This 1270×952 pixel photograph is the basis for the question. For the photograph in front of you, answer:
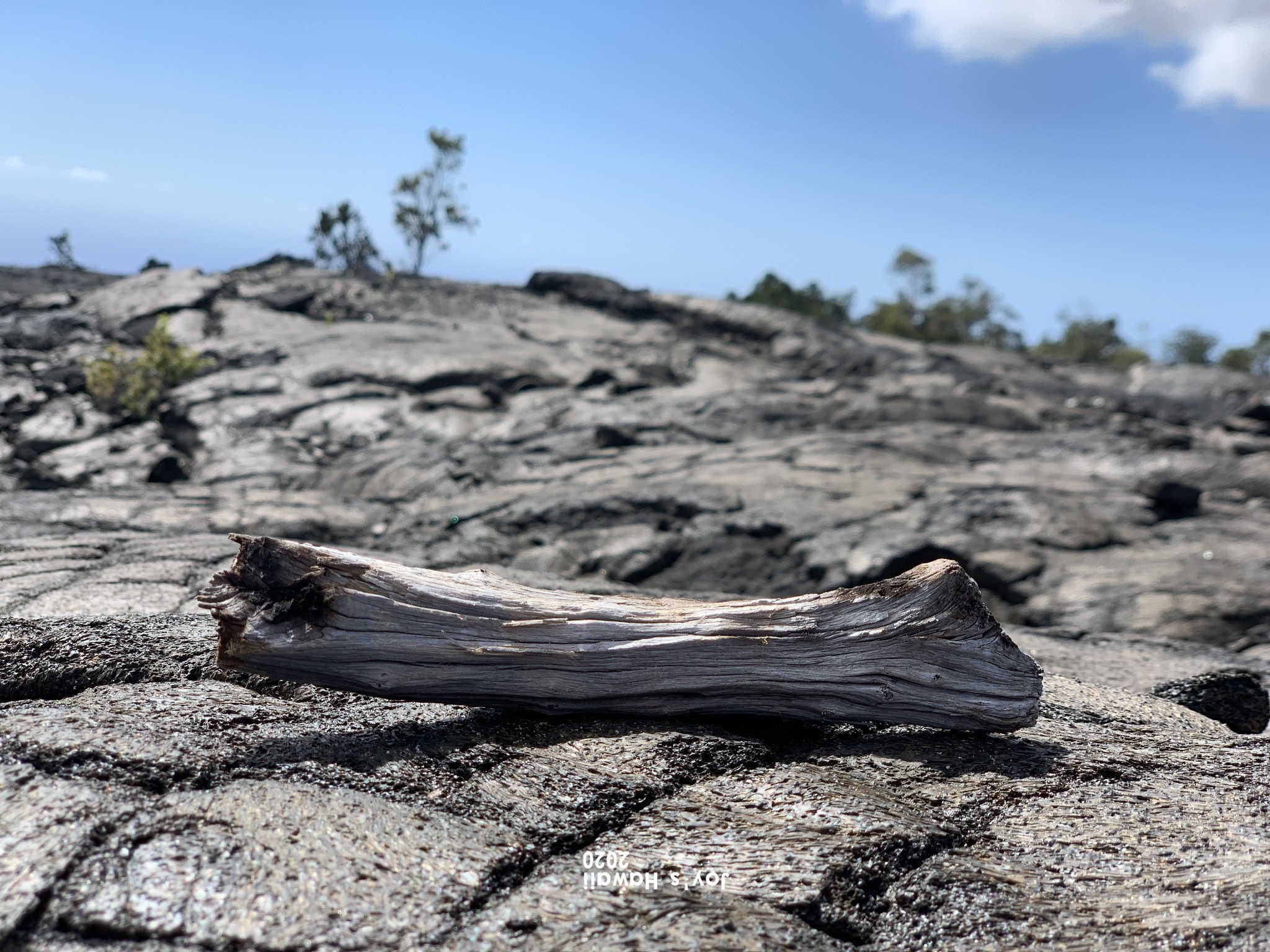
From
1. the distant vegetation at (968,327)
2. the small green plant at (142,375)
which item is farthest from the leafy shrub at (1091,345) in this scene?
the small green plant at (142,375)

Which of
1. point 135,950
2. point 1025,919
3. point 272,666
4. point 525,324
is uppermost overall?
point 525,324

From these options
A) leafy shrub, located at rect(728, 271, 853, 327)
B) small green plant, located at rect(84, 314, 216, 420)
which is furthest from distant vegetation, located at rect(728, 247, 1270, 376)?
small green plant, located at rect(84, 314, 216, 420)

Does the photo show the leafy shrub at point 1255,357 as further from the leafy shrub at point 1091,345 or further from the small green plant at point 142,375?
the small green plant at point 142,375

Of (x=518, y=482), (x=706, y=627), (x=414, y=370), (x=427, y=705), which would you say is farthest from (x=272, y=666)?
(x=414, y=370)

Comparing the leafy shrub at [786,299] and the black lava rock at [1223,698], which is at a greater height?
the leafy shrub at [786,299]

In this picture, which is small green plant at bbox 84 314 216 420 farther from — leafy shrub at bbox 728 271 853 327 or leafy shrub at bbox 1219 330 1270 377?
leafy shrub at bbox 1219 330 1270 377

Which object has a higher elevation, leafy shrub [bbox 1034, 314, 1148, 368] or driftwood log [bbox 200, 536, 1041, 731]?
leafy shrub [bbox 1034, 314, 1148, 368]

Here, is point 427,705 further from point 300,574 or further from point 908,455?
point 908,455
